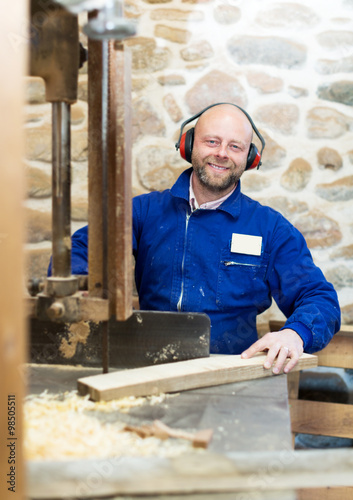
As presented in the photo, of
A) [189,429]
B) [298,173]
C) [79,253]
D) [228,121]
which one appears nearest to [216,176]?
[228,121]

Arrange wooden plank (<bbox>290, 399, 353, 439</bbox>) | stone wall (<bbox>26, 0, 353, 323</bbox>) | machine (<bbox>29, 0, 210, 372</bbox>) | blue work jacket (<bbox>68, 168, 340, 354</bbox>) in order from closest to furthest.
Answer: machine (<bbox>29, 0, 210, 372</bbox>), blue work jacket (<bbox>68, 168, 340, 354</bbox>), wooden plank (<bbox>290, 399, 353, 439</bbox>), stone wall (<bbox>26, 0, 353, 323</bbox>)

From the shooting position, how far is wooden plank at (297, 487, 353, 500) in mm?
2109

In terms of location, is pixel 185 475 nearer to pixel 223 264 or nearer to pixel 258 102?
pixel 223 264

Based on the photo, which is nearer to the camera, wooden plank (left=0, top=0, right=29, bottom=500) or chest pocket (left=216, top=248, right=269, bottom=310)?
wooden plank (left=0, top=0, right=29, bottom=500)

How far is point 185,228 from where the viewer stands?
2.08 metres

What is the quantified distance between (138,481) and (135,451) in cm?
18

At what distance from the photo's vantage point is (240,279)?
2.04 metres

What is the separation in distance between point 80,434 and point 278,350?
691 millimetres

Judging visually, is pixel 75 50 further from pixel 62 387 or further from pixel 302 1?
pixel 302 1

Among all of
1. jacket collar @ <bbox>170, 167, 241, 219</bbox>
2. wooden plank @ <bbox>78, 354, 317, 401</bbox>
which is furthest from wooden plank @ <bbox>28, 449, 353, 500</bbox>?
jacket collar @ <bbox>170, 167, 241, 219</bbox>

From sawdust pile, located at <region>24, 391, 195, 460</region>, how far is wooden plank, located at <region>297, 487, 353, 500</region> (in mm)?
1353

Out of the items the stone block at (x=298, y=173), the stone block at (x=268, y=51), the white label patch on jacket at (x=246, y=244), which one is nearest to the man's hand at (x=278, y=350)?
the white label patch on jacket at (x=246, y=244)

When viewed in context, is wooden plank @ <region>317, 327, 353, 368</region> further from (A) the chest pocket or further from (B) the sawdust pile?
(B) the sawdust pile

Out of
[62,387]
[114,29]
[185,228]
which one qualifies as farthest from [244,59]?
[62,387]
